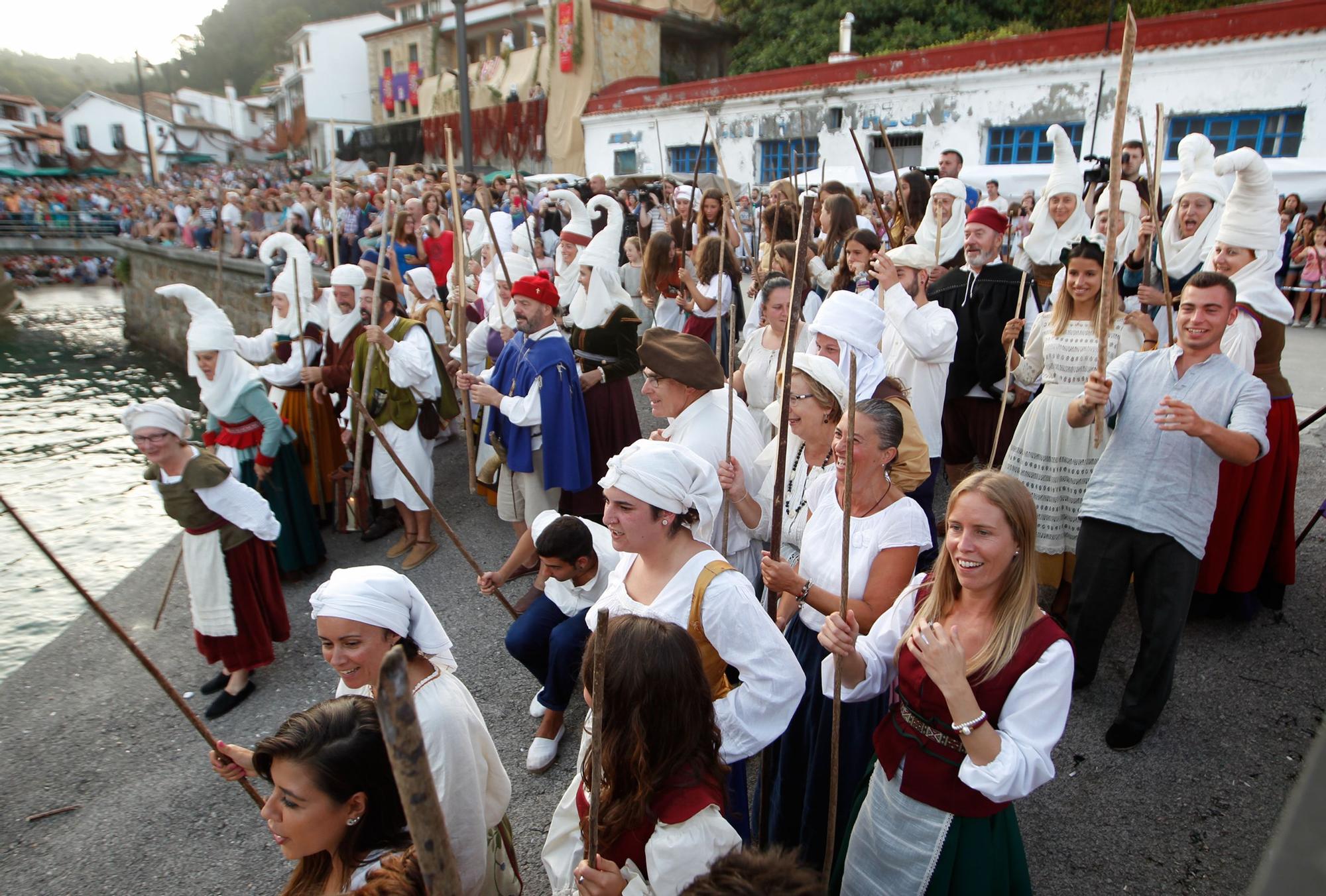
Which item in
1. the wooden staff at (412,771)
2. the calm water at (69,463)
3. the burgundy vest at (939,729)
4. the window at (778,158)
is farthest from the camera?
the window at (778,158)

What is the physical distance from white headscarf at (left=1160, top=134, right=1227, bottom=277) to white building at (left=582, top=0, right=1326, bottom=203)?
4774 millimetres

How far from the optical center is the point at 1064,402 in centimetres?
388

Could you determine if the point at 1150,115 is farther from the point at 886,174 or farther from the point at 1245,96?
the point at 886,174

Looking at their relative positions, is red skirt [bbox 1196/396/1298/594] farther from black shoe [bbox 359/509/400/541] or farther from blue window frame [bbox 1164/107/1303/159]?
blue window frame [bbox 1164/107/1303/159]

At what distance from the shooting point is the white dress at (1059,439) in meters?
3.84

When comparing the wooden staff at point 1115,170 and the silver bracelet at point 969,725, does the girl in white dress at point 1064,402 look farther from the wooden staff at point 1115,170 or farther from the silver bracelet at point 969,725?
the silver bracelet at point 969,725

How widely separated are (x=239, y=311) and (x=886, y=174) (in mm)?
12354

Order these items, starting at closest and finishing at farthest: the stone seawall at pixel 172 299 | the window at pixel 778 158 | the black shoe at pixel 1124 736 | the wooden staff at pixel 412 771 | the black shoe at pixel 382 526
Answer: the wooden staff at pixel 412 771
the black shoe at pixel 1124 736
the black shoe at pixel 382 526
the stone seawall at pixel 172 299
the window at pixel 778 158

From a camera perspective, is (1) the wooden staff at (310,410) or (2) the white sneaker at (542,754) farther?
(1) the wooden staff at (310,410)

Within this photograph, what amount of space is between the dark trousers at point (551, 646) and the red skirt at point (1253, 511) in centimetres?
293

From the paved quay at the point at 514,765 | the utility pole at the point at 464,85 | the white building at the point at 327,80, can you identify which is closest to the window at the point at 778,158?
the utility pole at the point at 464,85

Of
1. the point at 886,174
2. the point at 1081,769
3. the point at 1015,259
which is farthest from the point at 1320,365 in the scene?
the point at 1081,769

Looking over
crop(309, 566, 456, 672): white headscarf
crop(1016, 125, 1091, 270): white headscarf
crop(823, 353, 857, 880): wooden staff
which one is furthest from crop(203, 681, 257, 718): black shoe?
crop(1016, 125, 1091, 270): white headscarf

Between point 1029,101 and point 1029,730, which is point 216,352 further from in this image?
point 1029,101
